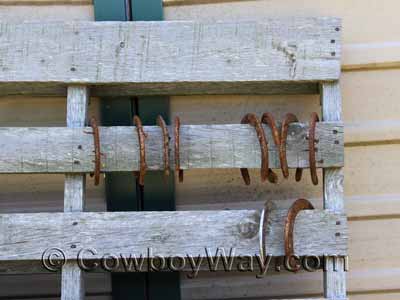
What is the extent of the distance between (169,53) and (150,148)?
24 cm

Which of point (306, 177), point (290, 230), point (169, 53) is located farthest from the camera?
point (306, 177)

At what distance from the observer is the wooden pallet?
4.68 feet

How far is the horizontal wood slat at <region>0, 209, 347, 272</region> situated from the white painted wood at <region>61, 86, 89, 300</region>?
0.10 feet

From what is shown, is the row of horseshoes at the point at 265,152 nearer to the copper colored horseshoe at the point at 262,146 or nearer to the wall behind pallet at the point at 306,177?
the copper colored horseshoe at the point at 262,146

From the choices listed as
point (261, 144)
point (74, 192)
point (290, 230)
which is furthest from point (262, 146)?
point (74, 192)

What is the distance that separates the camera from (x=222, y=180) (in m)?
1.64

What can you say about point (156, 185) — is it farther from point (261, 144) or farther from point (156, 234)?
point (261, 144)

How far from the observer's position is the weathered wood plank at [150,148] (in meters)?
1.45

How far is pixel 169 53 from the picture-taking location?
1513 millimetres

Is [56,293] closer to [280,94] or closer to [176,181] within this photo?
[176,181]

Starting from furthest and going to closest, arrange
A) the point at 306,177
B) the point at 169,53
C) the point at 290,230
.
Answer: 1. the point at 306,177
2. the point at 169,53
3. the point at 290,230

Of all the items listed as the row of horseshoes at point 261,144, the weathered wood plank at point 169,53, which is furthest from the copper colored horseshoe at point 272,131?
the weathered wood plank at point 169,53

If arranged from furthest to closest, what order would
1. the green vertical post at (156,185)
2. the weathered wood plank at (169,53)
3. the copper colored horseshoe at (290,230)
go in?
the green vertical post at (156,185) → the weathered wood plank at (169,53) → the copper colored horseshoe at (290,230)

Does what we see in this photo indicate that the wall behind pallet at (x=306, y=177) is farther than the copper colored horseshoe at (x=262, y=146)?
Yes
